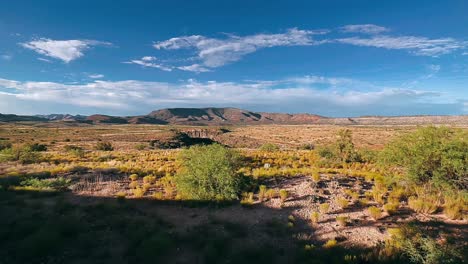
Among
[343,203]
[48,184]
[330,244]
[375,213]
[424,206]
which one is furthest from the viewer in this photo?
[48,184]

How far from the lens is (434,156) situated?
12.7 metres

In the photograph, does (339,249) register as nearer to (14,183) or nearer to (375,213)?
(375,213)

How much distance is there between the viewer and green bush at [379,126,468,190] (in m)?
11.9

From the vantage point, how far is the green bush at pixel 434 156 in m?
11.9

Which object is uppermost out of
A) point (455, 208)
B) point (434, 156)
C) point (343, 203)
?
point (434, 156)

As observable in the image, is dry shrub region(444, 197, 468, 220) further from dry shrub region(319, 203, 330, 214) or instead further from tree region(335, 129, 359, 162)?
tree region(335, 129, 359, 162)

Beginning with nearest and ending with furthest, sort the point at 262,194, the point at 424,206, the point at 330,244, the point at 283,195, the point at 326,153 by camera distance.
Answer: the point at 330,244, the point at 424,206, the point at 283,195, the point at 262,194, the point at 326,153

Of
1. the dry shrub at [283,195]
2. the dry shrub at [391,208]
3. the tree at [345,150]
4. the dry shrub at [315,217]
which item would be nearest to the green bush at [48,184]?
the dry shrub at [283,195]

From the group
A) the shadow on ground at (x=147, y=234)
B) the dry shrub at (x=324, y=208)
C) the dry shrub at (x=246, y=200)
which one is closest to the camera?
the shadow on ground at (x=147, y=234)

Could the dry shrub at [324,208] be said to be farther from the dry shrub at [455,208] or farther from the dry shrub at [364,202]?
the dry shrub at [455,208]

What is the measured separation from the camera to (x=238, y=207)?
1185 centimetres

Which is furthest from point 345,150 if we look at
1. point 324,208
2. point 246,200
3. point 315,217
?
point 315,217

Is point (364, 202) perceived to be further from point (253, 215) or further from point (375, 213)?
point (253, 215)

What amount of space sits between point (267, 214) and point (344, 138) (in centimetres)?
2038
